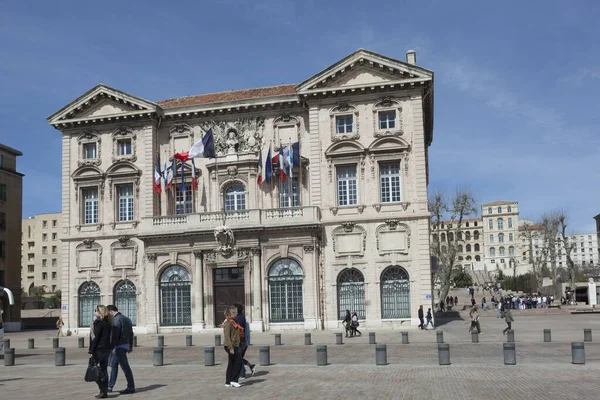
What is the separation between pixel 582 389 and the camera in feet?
45.5

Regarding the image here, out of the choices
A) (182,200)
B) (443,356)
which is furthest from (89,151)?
(443,356)

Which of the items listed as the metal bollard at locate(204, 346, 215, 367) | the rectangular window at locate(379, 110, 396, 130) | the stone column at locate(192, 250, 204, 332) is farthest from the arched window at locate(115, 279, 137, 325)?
the metal bollard at locate(204, 346, 215, 367)

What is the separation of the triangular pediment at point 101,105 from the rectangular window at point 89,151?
5.48 ft

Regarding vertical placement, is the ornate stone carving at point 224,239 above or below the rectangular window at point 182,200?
below

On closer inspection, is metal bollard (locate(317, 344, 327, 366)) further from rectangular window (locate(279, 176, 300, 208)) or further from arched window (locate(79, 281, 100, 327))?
arched window (locate(79, 281, 100, 327))

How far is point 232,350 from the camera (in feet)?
51.6

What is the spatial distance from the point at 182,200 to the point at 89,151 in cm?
660

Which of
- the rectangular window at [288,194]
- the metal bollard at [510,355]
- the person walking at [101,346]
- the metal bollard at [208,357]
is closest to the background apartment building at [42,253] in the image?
the rectangular window at [288,194]

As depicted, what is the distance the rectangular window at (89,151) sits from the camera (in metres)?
43.0

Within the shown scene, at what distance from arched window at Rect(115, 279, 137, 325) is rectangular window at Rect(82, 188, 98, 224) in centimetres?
429

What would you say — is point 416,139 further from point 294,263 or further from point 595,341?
point 595,341

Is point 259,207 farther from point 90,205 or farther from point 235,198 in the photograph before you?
point 90,205

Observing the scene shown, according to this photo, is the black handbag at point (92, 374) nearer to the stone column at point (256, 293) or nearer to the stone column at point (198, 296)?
the stone column at point (256, 293)

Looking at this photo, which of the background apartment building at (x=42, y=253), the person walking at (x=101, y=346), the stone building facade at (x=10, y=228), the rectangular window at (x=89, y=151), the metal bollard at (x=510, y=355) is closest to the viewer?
the person walking at (x=101, y=346)
